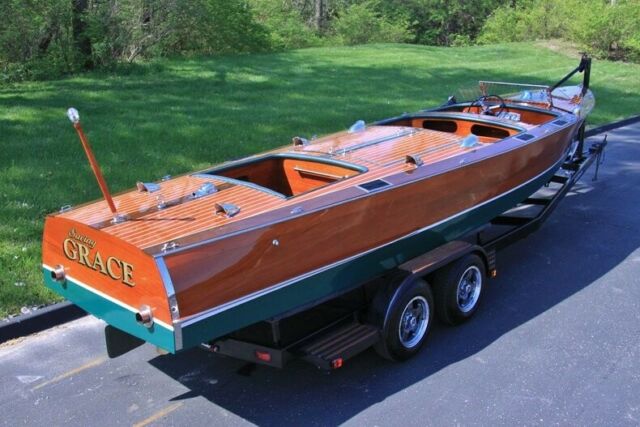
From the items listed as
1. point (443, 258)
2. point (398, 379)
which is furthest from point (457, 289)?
point (398, 379)

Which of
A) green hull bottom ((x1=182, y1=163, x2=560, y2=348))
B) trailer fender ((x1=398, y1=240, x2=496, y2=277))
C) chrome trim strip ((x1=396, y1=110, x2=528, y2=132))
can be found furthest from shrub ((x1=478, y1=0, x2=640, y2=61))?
trailer fender ((x1=398, y1=240, x2=496, y2=277))

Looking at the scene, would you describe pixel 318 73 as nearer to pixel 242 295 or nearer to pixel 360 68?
pixel 360 68

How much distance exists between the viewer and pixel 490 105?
751 centimetres

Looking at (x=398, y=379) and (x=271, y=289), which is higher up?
(x=271, y=289)

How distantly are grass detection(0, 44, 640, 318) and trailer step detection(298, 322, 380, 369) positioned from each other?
246 centimetres

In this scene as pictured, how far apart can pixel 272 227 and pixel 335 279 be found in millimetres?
639

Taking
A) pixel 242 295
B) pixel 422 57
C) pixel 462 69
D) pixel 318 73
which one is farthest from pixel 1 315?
pixel 422 57

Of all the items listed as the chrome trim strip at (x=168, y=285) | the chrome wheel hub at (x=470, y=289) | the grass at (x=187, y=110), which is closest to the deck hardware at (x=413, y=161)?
the chrome wheel hub at (x=470, y=289)

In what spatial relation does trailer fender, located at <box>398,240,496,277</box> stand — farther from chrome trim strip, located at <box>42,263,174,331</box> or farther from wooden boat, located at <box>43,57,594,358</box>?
chrome trim strip, located at <box>42,263,174,331</box>

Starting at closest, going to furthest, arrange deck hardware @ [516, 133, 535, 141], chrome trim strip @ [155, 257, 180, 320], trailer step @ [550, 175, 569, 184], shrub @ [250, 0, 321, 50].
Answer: chrome trim strip @ [155, 257, 180, 320]
deck hardware @ [516, 133, 535, 141]
trailer step @ [550, 175, 569, 184]
shrub @ [250, 0, 321, 50]

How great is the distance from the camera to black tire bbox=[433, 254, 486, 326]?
4699 mm

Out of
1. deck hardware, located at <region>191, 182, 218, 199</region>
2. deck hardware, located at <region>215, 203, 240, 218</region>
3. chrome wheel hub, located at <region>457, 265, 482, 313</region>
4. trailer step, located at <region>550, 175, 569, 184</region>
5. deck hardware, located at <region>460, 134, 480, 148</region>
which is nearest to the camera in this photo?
deck hardware, located at <region>215, 203, 240, 218</region>

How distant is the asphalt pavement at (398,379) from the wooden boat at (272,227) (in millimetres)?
660

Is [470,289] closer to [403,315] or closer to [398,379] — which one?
[403,315]
